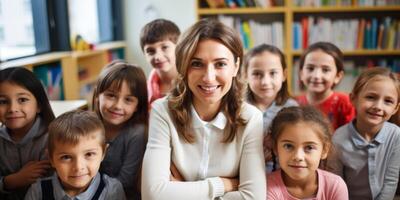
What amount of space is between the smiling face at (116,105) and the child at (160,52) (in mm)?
575

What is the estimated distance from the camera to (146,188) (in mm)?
1543

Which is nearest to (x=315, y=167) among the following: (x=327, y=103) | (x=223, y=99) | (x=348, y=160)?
(x=348, y=160)

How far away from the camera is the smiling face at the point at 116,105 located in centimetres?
193

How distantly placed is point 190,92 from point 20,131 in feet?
2.59

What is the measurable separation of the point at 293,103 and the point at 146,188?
1000 millimetres

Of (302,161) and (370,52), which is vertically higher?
(370,52)

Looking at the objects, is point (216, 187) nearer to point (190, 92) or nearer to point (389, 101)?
point (190, 92)

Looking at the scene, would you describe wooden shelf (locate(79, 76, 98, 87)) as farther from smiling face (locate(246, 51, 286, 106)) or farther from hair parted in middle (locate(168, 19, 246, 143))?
hair parted in middle (locate(168, 19, 246, 143))

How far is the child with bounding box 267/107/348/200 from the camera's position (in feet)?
5.34

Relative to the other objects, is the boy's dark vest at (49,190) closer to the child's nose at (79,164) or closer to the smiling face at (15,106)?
the child's nose at (79,164)

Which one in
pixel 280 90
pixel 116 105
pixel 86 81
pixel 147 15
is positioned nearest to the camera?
pixel 116 105

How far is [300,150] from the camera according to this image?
5.37ft

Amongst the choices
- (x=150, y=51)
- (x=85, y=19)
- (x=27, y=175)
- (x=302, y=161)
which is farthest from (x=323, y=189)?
(x=85, y=19)

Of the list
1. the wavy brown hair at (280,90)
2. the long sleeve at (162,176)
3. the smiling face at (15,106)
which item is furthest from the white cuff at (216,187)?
the smiling face at (15,106)
